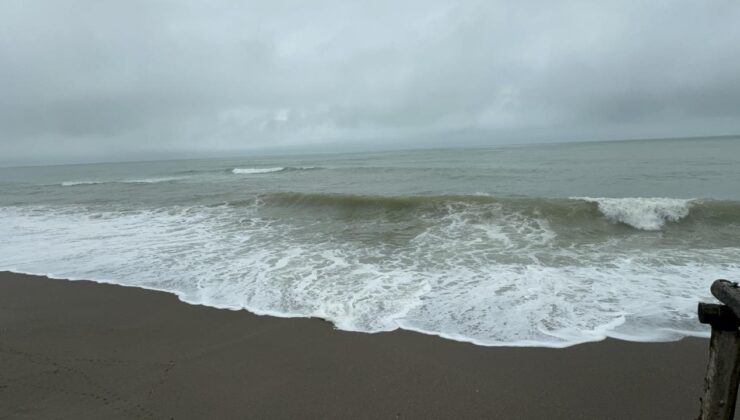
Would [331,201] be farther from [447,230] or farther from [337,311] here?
[337,311]

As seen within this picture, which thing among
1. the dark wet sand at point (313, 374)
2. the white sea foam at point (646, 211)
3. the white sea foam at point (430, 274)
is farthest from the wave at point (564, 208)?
the dark wet sand at point (313, 374)

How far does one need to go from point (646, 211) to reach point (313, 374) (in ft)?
38.0

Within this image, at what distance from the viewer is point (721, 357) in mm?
2217

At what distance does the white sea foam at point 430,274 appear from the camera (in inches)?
196

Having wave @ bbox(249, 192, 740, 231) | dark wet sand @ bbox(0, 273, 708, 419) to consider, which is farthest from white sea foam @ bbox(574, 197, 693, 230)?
dark wet sand @ bbox(0, 273, 708, 419)

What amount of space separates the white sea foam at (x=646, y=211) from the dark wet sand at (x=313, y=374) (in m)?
7.49

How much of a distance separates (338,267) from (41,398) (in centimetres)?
470

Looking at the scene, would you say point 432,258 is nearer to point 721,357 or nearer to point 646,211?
point 721,357

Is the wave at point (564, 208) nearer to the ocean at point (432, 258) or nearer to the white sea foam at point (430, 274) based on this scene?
the ocean at point (432, 258)

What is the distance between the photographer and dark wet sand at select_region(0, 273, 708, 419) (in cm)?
340

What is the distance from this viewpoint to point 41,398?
3619mm

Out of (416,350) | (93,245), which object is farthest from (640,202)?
(93,245)

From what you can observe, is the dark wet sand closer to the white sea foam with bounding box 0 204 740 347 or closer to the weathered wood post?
the white sea foam with bounding box 0 204 740 347

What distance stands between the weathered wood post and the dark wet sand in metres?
1.18
